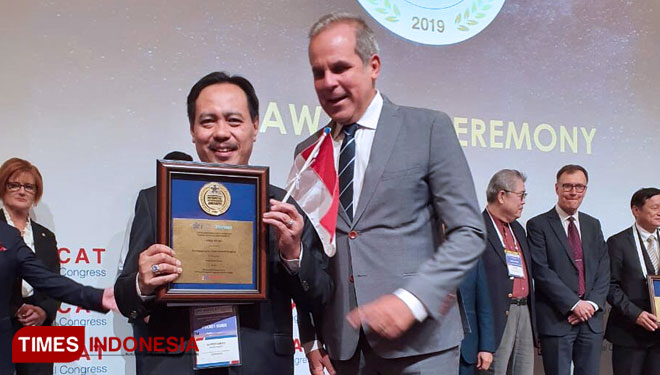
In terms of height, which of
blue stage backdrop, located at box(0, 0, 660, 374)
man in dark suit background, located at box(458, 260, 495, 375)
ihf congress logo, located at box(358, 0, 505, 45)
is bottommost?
Answer: man in dark suit background, located at box(458, 260, 495, 375)

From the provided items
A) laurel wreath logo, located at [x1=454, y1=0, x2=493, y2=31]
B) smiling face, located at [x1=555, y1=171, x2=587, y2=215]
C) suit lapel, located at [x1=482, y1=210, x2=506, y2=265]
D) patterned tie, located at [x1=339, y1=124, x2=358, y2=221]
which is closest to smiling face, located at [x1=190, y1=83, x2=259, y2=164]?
patterned tie, located at [x1=339, y1=124, x2=358, y2=221]

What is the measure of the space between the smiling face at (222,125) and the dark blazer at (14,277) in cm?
167

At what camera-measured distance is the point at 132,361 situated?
13.4 feet

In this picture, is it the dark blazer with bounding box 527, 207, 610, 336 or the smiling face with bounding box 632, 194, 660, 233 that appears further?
the smiling face with bounding box 632, 194, 660, 233

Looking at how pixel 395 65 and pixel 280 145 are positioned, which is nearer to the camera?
pixel 280 145

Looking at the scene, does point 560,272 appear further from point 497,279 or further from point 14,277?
point 14,277

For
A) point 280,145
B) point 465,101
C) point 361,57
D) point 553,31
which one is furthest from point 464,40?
point 361,57

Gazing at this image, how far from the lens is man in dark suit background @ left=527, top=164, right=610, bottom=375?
4672 mm

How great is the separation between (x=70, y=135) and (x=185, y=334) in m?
2.61

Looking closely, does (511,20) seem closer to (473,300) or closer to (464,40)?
(464,40)

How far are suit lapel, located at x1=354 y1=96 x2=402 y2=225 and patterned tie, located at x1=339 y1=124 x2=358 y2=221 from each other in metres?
0.05

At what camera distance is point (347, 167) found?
5.95 ft

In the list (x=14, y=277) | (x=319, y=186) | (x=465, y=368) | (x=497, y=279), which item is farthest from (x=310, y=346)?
(x=497, y=279)

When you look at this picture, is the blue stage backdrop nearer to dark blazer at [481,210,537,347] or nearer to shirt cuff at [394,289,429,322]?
dark blazer at [481,210,537,347]
